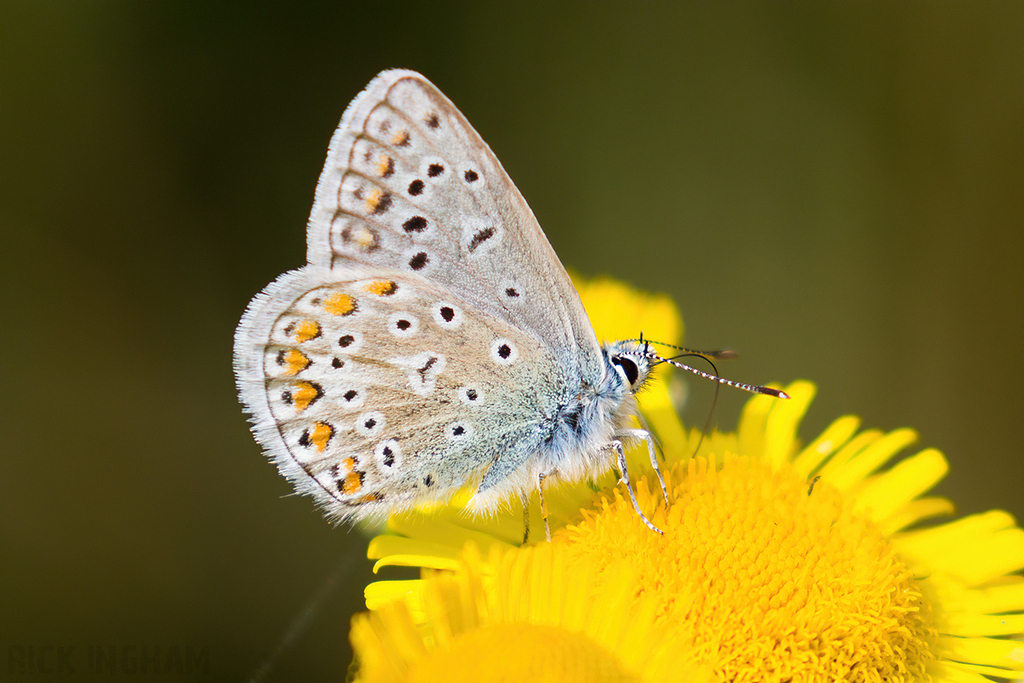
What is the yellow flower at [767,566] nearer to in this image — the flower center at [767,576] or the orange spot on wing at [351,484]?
the flower center at [767,576]

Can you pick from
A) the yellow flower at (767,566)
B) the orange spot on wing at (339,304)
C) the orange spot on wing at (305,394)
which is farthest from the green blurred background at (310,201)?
the orange spot on wing at (339,304)

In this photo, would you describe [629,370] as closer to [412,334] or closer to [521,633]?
[412,334]

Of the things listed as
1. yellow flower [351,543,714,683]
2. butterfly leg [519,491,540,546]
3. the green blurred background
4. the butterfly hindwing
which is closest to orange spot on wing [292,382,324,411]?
the butterfly hindwing

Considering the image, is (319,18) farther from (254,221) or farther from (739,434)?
(739,434)

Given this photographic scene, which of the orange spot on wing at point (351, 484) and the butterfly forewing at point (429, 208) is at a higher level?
the butterfly forewing at point (429, 208)

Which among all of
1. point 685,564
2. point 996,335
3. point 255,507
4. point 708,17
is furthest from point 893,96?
point 255,507

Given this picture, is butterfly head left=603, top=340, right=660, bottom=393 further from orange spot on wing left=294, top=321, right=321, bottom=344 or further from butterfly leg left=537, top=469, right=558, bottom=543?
orange spot on wing left=294, top=321, right=321, bottom=344

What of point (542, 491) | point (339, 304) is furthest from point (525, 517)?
point (339, 304)

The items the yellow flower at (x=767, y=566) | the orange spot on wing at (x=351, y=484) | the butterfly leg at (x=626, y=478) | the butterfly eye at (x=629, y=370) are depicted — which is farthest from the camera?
the butterfly eye at (x=629, y=370)
